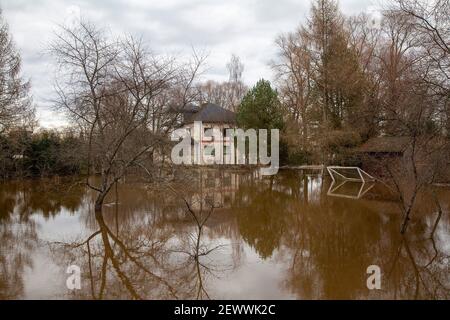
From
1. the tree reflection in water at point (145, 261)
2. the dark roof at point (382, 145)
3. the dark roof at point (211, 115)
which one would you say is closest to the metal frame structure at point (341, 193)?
the dark roof at point (382, 145)

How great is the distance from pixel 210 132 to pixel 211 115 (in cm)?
187

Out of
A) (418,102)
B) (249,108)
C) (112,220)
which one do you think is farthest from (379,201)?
(249,108)

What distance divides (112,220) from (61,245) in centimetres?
265

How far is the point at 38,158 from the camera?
87.5 ft

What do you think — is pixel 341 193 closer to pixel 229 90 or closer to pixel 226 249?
pixel 226 249

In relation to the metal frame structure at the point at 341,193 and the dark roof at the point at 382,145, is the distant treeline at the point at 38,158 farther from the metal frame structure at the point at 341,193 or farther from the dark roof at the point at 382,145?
the dark roof at the point at 382,145

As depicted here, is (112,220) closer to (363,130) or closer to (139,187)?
(139,187)

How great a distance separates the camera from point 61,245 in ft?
30.2

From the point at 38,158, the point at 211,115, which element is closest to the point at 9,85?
the point at 38,158

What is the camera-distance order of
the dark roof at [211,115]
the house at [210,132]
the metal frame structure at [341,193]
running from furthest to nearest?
the dark roof at [211,115]
the house at [210,132]
the metal frame structure at [341,193]

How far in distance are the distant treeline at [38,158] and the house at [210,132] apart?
33.8ft

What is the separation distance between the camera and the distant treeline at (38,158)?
24.1 m

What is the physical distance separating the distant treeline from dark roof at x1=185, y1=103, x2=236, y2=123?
11.7 metres

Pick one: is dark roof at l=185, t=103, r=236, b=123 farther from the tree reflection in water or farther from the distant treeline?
the tree reflection in water
